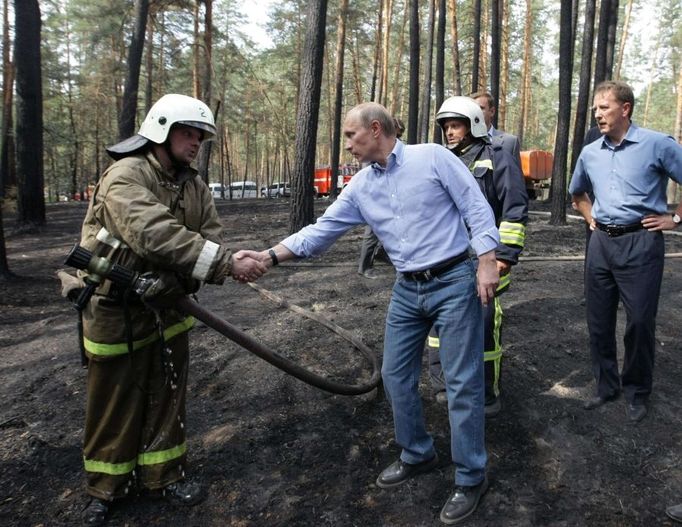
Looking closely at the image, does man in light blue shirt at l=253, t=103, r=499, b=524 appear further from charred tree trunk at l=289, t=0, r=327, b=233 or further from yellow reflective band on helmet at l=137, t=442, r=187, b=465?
charred tree trunk at l=289, t=0, r=327, b=233

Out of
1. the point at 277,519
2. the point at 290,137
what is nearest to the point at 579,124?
the point at 277,519

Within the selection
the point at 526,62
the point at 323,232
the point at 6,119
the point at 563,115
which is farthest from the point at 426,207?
the point at 526,62

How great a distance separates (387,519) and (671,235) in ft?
43.3

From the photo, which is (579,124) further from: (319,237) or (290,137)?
(290,137)

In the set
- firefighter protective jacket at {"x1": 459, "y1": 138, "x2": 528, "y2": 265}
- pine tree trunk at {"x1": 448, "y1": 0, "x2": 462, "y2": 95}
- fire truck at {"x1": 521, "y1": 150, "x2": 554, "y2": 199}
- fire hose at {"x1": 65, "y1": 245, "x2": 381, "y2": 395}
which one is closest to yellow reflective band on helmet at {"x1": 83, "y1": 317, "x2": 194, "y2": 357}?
fire hose at {"x1": 65, "y1": 245, "x2": 381, "y2": 395}

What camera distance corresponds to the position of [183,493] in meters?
2.94

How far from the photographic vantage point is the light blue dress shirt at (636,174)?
364 cm

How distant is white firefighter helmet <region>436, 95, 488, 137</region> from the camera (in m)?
3.55

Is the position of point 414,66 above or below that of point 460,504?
above

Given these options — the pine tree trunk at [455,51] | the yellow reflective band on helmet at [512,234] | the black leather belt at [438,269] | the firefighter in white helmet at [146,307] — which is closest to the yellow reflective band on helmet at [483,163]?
the yellow reflective band on helmet at [512,234]

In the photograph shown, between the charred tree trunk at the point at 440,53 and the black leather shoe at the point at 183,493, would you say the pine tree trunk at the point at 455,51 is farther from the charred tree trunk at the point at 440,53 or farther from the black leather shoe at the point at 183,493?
the black leather shoe at the point at 183,493

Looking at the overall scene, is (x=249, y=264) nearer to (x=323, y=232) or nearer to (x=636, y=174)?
(x=323, y=232)

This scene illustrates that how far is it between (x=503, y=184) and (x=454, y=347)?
4.90 ft

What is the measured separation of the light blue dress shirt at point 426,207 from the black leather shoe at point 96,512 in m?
2.11
